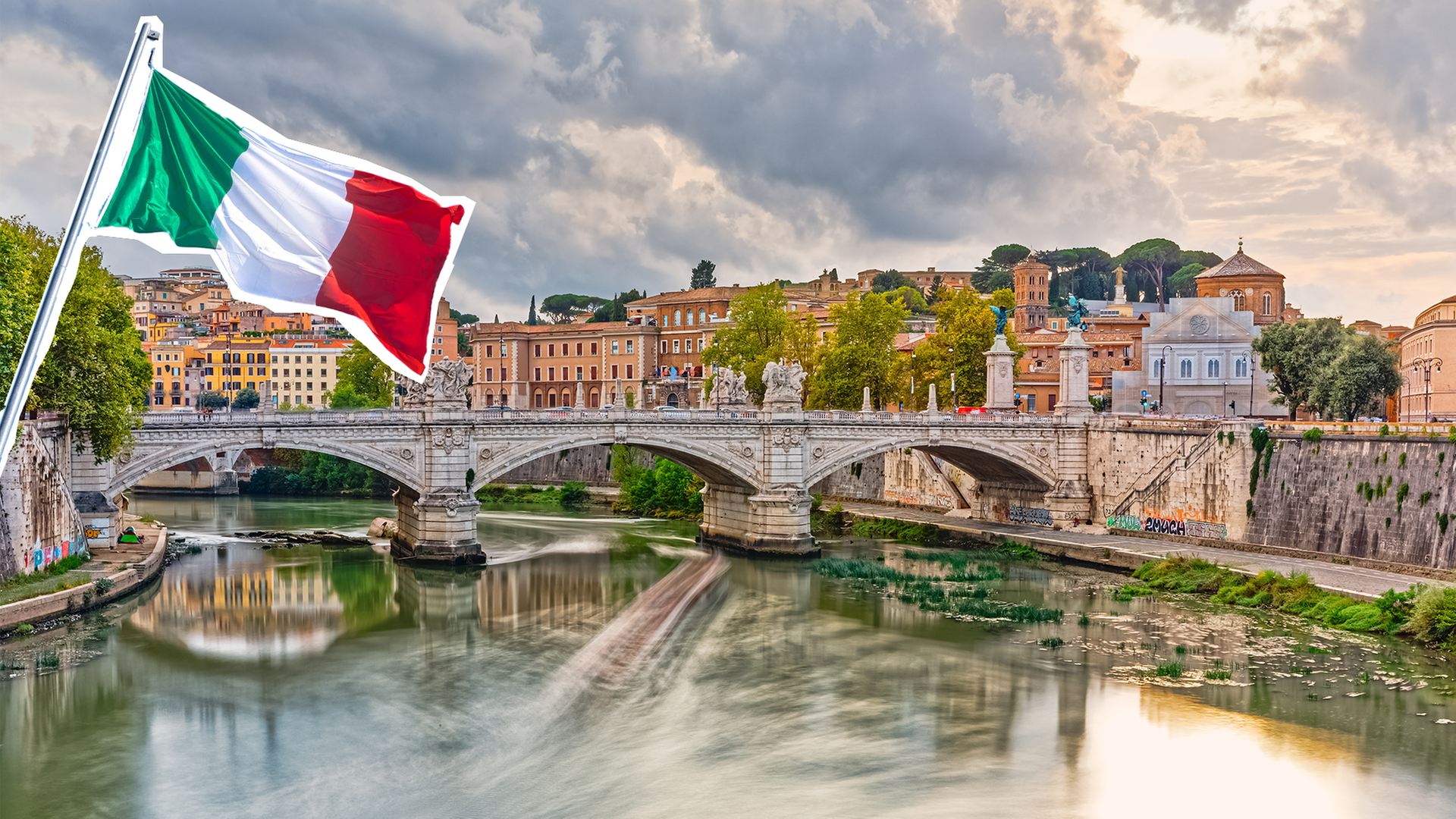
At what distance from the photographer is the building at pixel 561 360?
68.4 metres

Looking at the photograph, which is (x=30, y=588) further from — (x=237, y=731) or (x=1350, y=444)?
(x=1350, y=444)

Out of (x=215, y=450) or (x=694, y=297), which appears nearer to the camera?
(x=215, y=450)

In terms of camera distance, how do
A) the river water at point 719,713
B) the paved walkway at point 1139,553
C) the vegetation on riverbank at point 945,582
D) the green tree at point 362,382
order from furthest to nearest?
the green tree at point 362,382
the vegetation on riverbank at point 945,582
the paved walkway at point 1139,553
the river water at point 719,713

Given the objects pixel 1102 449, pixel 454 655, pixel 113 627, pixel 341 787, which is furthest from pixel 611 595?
pixel 1102 449

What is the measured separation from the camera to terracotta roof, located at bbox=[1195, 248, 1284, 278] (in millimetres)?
56469

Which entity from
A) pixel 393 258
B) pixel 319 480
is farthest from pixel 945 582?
pixel 319 480

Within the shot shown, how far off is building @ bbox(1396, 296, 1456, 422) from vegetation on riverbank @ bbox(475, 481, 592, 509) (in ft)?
96.2

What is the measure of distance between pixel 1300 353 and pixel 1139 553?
51.5 ft

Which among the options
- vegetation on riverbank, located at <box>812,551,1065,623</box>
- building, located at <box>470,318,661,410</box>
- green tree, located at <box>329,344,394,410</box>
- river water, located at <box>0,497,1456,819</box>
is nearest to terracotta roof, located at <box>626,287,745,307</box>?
building, located at <box>470,318,661,410</box>

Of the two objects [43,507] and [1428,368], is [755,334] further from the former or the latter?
[43,507]

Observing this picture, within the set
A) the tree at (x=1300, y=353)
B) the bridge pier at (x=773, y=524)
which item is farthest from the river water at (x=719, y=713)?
the tree at (x=1300, y=353)

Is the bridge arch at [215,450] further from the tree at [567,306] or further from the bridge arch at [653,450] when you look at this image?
the tree at [567,306]

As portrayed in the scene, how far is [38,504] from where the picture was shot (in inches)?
904

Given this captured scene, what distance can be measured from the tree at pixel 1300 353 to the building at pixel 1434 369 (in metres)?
2.82
